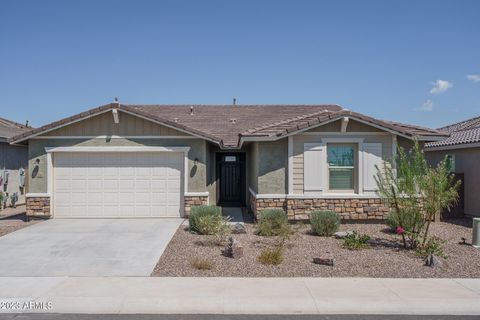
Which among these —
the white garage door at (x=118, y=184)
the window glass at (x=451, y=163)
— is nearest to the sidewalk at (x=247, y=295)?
the white garage door at (x=118, y=184)

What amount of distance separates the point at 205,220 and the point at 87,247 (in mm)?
2968

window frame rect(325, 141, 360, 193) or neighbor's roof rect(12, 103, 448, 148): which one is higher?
neighbor's roof rect(12, 103, 448, 148)

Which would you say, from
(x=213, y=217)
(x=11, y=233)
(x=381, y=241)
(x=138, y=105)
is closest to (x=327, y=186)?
(x=381, y=241)

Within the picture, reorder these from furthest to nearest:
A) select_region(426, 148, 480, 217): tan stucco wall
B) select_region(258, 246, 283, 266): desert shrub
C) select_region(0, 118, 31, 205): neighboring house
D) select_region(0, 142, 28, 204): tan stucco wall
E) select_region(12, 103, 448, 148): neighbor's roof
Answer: select_region(0, 142, 28, 204): tan stucco wall, select_region(0, 118, 31, 205): neighboring house, select_region(426, 148, 480, 217): tan stucco wall, select_region(12, 103, 448, 148): neighbor's roof, select_region(258, 246, 283, 266): desert shrub

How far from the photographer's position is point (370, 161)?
1160cm

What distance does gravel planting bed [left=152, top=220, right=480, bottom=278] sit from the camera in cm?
686

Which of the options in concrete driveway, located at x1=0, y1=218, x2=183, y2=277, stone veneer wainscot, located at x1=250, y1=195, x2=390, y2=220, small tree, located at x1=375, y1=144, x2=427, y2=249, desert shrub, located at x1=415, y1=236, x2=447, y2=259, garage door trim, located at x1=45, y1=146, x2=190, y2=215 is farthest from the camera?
garage door trim, located at x1=45, y1=146, x2=190, y2=215

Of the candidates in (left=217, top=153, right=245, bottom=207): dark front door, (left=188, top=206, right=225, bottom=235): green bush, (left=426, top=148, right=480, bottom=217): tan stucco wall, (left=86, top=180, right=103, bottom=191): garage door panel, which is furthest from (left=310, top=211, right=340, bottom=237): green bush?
(left=86, top=180, right=103, bottom=191): garage door panel

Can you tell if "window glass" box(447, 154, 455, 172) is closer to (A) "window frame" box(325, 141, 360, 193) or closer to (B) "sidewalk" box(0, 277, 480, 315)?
(A) "window frame" box(325, 141, 360, 193)

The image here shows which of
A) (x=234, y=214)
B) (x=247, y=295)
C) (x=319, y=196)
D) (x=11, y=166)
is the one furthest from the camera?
(x=11, y=166)

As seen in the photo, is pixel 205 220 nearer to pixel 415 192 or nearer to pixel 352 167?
pixel 352 167

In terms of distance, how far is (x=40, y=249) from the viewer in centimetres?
859

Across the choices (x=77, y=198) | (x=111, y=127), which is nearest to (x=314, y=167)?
(x=111, y=127)

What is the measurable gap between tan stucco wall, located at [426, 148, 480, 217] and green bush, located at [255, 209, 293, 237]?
7.17 metres
